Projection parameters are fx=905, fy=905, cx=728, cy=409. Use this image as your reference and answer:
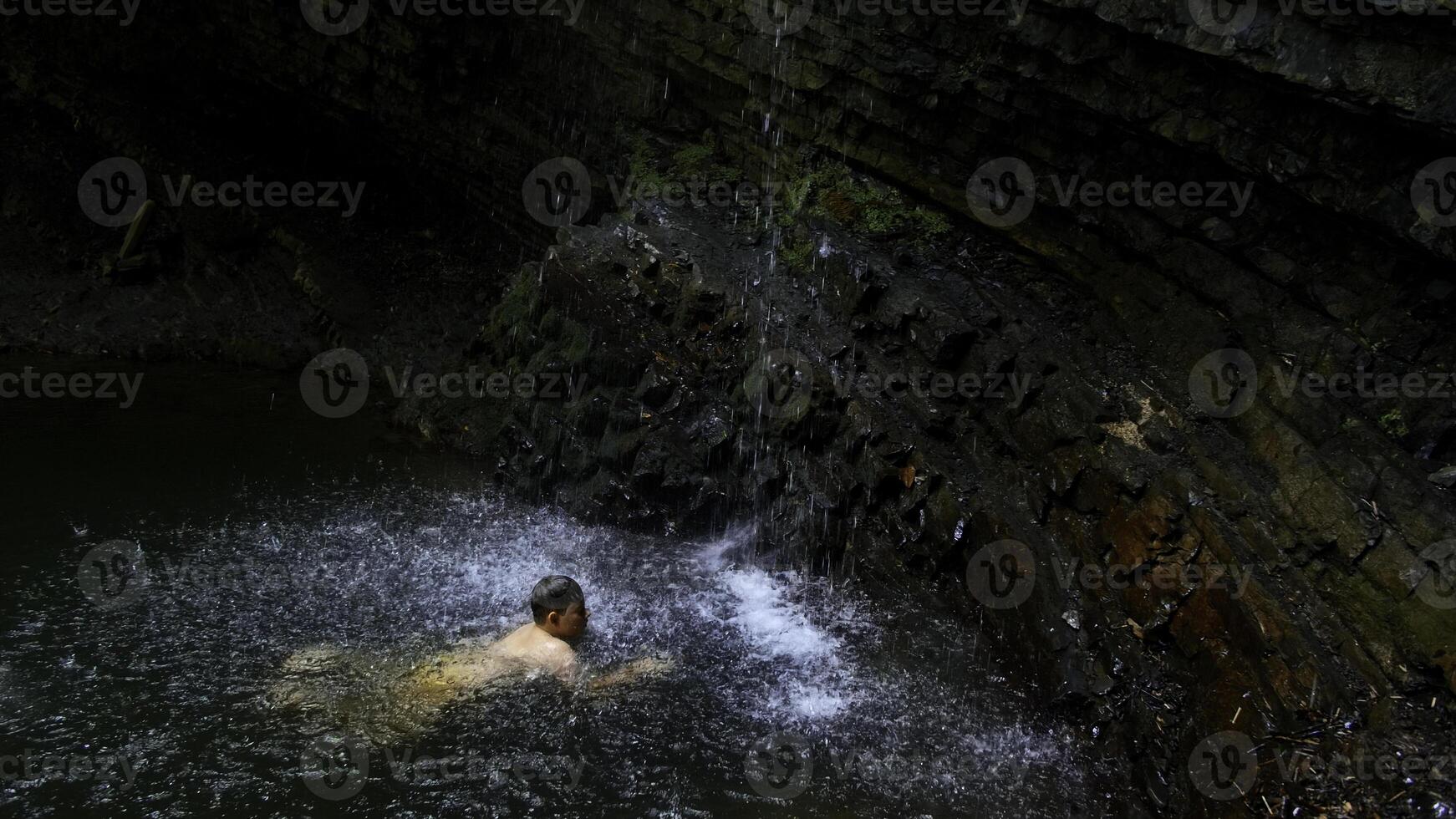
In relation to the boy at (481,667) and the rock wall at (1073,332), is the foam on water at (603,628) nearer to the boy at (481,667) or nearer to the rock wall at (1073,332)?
the boy at (481,667)

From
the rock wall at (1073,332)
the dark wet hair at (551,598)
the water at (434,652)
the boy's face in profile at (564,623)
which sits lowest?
the water at (434,652)

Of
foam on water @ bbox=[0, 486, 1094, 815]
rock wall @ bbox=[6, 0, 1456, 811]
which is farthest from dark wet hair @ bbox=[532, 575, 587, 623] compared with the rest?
rock wall @ bbox=[6, 0, 1456, 811]

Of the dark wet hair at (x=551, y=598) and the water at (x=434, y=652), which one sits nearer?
the water at (x=434, y=652)

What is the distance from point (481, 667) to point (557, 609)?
0.52 m

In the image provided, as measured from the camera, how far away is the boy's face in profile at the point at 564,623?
5.16m

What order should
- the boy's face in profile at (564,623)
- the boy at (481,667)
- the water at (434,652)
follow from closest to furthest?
1. the water at (434,652)
2. the boy at (481,667)
3. the boy's face in profile at (564,623)

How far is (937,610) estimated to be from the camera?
6.00 metres

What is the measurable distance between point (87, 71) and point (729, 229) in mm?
8380

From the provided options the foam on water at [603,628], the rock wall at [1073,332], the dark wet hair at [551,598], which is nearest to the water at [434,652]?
the foam on water at [603,628]

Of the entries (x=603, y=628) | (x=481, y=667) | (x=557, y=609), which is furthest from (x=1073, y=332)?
(x=481, y=667)

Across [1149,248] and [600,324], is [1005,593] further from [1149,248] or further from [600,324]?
[600,324]

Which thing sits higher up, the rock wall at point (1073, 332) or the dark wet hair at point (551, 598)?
the rock wall at point (1073, 332)

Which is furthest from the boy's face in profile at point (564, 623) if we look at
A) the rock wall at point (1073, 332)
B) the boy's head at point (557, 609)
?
the rock wall at point (1073, 332)

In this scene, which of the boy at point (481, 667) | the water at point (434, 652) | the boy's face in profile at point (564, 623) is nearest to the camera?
the water at point (434, 652)
